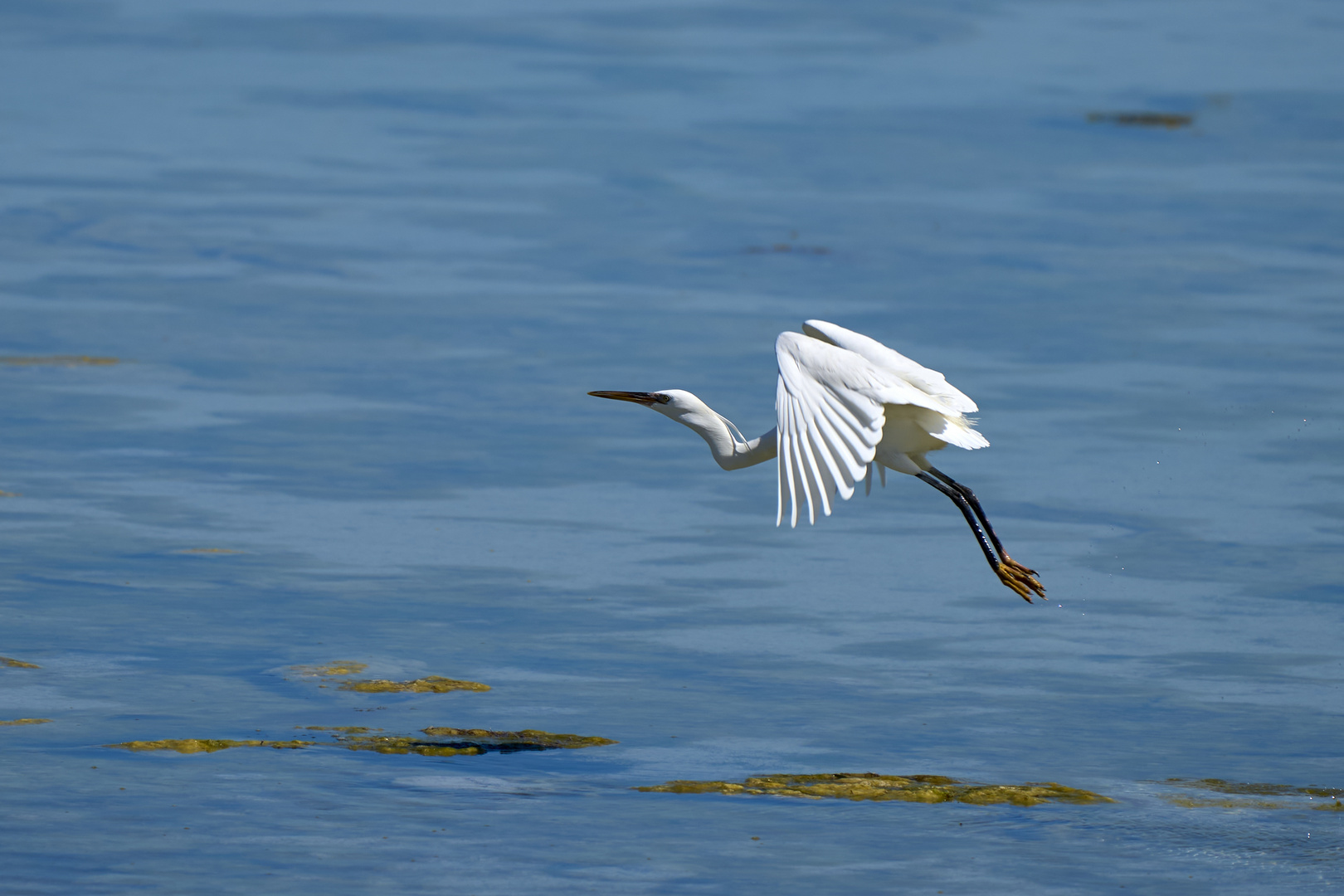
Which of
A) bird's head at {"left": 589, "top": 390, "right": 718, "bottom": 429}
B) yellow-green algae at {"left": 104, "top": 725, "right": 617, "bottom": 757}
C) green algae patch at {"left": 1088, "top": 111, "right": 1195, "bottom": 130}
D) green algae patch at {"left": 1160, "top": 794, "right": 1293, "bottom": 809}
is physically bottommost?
yellow-green algae at {"left": 104, "top": 725, "right": 617, "bottom": 757}

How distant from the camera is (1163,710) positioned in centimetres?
1133

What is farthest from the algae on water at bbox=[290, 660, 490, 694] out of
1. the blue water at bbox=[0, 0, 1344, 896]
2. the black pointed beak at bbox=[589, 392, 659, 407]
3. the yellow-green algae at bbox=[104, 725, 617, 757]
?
the black pointed beak at bbox=[589, 392, 659, 407]

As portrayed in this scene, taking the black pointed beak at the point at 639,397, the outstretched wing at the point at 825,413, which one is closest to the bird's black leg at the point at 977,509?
the outstretched wing at the point at 825,413

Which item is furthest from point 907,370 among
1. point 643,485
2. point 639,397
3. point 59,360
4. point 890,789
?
point 59,360

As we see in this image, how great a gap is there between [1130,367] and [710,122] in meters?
14.1

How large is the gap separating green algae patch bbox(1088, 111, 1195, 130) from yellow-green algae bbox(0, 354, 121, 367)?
18.8m

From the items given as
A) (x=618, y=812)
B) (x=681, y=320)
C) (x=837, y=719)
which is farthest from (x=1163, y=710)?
(x=681, y=320)

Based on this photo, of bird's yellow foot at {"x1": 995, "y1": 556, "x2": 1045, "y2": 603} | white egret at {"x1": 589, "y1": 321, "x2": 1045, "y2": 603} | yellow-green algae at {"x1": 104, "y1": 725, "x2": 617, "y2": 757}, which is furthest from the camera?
bird's yellow foot at {"x1": 995, "y1": 556, "x2": 1045, "y2": 603}

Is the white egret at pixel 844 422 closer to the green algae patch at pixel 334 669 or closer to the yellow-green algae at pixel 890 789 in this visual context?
the yellow-green algae at pixel 890 789

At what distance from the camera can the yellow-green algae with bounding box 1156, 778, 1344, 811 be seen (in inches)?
384

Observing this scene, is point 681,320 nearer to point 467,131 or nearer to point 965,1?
point 467,131

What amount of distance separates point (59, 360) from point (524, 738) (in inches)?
396

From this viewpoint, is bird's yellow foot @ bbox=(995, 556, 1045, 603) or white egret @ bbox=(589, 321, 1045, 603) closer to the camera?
white egret @ bbox=(589, 321, 1045, 603)

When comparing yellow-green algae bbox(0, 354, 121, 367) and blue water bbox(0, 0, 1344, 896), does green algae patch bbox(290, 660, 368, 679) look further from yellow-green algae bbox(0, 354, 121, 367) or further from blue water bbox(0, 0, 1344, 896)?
yellow-green algae bbox(0, 354, 121, 367)
